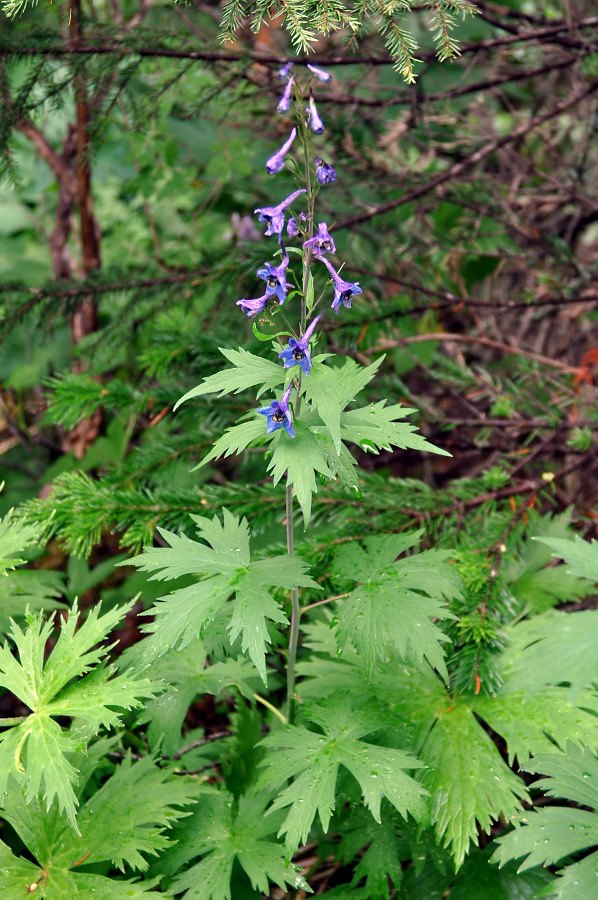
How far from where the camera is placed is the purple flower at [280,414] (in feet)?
4.22

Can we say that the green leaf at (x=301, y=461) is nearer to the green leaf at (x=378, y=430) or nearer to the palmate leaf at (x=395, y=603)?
the green leaf at (x=378, y=430)

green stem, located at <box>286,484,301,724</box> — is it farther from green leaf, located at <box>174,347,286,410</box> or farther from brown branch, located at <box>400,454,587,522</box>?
brown branch, located at <box>400,454,587,522</box>

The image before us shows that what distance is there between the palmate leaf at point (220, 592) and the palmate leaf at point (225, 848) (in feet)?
1.62

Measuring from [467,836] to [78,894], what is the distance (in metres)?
0.80

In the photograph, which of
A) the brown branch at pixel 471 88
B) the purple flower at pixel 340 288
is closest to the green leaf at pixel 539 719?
the purple flower at pixel 340 288

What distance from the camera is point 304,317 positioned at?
1.31 m

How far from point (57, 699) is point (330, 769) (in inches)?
23.7

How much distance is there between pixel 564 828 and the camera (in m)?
1.33

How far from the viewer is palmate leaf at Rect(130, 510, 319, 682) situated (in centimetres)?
128

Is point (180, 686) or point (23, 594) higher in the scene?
point (23, 594)

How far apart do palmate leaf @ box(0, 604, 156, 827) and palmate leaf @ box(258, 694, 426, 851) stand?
0.32 meters

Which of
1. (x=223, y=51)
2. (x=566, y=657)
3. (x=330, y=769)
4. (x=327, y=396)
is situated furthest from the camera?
(x=223, y=51)

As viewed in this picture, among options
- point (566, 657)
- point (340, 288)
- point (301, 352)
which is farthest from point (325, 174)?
point (566, 657)

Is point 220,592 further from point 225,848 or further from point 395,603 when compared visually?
point 225,848
